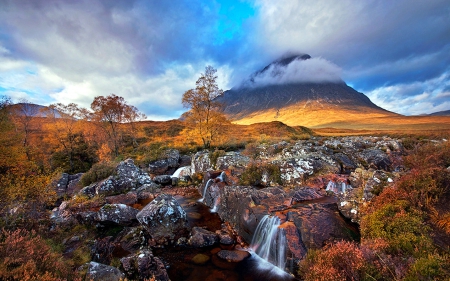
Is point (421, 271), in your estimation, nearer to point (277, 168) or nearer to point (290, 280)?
point (290, 280)

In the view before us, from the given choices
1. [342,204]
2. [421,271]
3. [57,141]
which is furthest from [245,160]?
[57,141]

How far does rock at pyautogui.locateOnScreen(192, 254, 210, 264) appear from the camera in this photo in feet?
30.9

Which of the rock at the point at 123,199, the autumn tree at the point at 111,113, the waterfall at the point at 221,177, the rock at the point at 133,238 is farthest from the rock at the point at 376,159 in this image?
the autumn tree at the point at 111,113

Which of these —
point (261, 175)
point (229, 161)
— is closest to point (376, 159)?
point (261, 175)

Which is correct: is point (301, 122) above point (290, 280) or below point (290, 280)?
above

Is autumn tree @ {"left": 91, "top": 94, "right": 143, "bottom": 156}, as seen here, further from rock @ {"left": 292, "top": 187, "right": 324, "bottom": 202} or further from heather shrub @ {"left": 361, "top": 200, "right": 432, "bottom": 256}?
heather shrub @ {"left": 361, "top": 200, "right": 432, "bottom": 256}

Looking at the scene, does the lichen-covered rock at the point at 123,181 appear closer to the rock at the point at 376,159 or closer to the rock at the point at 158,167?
the rock at the point at 158,167

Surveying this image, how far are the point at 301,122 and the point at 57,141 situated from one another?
166880mm

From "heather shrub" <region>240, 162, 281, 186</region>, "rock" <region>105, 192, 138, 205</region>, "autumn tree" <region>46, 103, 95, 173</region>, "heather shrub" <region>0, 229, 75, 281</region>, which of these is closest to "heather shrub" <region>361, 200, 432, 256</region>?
"heather shrub" <region>240, 162, 281, 186</region>

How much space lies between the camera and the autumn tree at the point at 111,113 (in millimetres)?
34562

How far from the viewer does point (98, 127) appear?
121 ft

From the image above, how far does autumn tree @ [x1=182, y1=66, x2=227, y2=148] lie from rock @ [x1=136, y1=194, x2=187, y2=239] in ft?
65.3

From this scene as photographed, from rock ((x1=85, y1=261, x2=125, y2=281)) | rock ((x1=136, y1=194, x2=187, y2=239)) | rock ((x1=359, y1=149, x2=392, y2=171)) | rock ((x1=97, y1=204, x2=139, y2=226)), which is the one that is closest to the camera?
rock ((x1=85, y1=261, x2=125, y2=281))

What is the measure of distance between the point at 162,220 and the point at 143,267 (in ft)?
11.6
